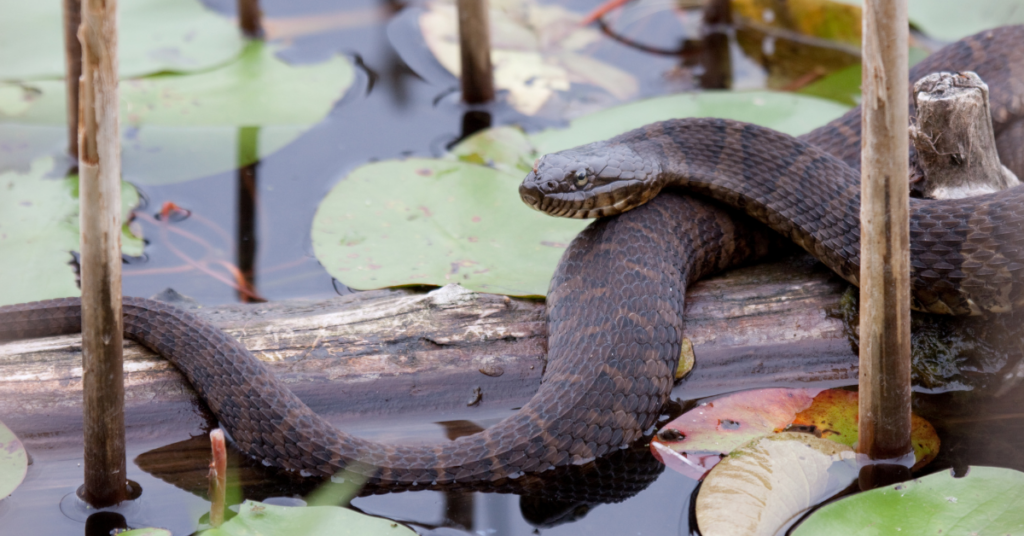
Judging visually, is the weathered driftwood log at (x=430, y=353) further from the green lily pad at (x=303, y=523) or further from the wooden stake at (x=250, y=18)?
the wooden stake at (x=250, y=18)

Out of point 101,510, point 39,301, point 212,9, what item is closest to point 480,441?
point 101,510

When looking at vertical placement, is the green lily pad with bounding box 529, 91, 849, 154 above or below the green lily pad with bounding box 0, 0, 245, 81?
below

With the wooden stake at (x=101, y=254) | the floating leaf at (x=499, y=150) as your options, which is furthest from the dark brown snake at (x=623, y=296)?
the floating leaf at (x=499, y=150)

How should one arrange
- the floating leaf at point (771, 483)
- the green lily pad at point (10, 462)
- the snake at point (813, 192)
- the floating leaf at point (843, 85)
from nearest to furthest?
the floating leaf at point (771, 483) → the green lily pad at point (10, 462) → the snake at point (813, 192) → the floating leaf at point (843, 85)

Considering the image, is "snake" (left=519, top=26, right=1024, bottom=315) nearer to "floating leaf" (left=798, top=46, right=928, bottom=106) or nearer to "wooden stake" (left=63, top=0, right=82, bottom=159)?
"floating leaf" (left=798, top=46, right=928, bottom=106)

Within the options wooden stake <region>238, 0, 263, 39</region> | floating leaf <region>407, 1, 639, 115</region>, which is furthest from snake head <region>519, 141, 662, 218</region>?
wooden stake <region>238, 0, 263, 39</region>

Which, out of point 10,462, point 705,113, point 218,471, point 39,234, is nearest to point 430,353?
point 218,471
